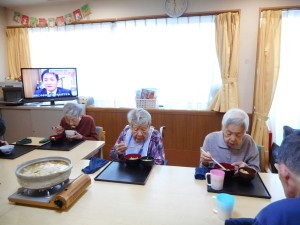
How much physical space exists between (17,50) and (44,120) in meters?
1.47

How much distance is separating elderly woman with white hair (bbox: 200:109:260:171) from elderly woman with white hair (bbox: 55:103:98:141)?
4.29 ft

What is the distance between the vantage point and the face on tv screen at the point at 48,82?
352cm

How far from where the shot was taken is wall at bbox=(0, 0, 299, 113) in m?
2.96

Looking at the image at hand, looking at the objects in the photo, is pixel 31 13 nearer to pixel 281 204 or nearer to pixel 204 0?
pixel 204 0

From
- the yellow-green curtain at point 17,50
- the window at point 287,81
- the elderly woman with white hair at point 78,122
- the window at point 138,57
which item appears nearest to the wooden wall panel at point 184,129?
the window at point 138,57

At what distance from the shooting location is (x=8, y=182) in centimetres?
141

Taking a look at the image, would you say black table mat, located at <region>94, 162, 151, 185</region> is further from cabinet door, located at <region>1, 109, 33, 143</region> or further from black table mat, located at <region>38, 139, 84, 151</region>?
cabinet door, located at <region>1, 109, 33, 143</region>

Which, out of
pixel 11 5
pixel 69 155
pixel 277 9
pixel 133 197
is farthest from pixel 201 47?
pixel 11 5

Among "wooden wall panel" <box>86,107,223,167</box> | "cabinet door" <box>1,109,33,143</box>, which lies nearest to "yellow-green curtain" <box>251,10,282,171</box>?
"wooden wall panel" <box>86,107,223,167</box>

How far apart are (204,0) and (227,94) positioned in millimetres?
1369

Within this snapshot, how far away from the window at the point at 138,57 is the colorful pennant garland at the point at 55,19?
3.7 inches

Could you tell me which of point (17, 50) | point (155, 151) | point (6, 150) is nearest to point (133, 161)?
point (155, 151)

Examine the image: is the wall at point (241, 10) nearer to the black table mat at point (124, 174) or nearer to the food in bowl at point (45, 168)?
the black table mat at point (124, 174)

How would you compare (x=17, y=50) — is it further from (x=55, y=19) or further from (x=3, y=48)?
(x=55, y=19)
